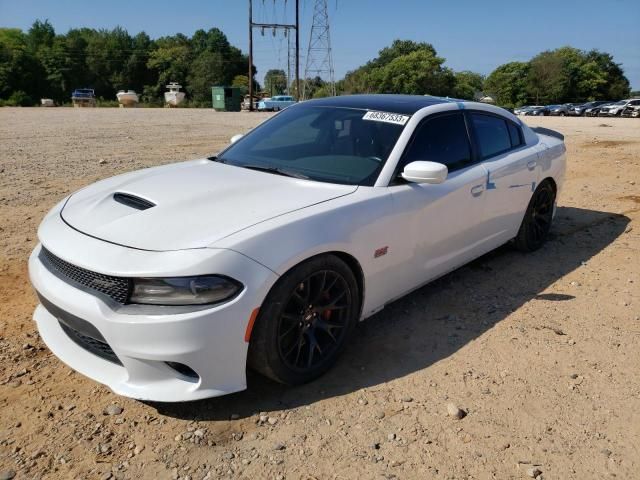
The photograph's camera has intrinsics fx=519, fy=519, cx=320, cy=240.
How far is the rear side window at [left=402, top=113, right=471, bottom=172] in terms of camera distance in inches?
139

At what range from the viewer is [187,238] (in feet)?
8.06

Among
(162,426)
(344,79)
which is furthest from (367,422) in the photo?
(344,79)

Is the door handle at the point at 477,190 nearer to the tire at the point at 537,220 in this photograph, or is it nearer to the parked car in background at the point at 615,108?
the tire at the point at 537,220

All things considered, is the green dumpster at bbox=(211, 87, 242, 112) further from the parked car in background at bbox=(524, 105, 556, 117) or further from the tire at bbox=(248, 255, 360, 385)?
the tire at bbox=(248, 255, 360, 385)

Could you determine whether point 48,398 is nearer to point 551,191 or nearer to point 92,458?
point 92,458

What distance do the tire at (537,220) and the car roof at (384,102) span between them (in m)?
1.48

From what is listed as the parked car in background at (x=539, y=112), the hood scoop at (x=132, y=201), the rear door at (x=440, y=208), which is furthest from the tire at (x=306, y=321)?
the parked car in background at (x=539, y=112)

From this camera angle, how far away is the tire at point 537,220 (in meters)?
4.96

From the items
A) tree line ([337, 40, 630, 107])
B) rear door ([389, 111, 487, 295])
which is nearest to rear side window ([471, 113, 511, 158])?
rear door ([389, 111, 487, 295])

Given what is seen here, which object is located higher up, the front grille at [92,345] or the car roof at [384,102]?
the car roof at [384,102]

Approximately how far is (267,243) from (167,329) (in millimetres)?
601

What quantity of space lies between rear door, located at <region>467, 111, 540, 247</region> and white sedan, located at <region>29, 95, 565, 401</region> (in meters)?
0.02

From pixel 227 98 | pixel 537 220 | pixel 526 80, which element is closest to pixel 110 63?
pixel 227 98

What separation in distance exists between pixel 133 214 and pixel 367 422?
1.62 meters
